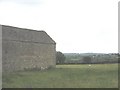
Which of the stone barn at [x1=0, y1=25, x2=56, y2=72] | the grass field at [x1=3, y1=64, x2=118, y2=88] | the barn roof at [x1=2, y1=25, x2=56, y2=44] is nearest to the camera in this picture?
the grass field at [x1=3, y1=64, x2=118, y2=88]

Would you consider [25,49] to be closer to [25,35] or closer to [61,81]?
[25,35]

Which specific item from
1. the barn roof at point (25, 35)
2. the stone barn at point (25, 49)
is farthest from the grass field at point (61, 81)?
the barn roof at point (25, 35)

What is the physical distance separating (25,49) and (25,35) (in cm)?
339

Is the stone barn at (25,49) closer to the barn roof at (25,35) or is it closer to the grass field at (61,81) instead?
the barn roof at (25,35)

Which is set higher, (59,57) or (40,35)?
(40,35)

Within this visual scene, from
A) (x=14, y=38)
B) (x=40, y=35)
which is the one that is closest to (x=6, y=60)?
(x=14, y=38)

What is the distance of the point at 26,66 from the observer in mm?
45000

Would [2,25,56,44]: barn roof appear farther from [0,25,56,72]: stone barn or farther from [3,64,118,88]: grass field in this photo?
[3,64,118,88]: grass field

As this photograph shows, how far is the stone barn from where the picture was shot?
40653 millimetres

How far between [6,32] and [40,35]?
1193 cm

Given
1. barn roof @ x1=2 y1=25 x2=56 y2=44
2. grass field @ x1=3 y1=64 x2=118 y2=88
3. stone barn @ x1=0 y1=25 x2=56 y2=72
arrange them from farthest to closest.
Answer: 1. barn roof @ x1=2 y1=25 x2=56 y2=44
2. stone barn @ x1=0 y1=25 x2=56 y2=72
3. grass field @ x1=3 y1=64 x2=118 y2=88

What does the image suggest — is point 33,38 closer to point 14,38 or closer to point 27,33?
point 27,33

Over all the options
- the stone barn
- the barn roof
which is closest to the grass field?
the stone barn

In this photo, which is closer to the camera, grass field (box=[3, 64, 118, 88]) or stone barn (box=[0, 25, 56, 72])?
grass field (box=[3, 64, 118, 88])
